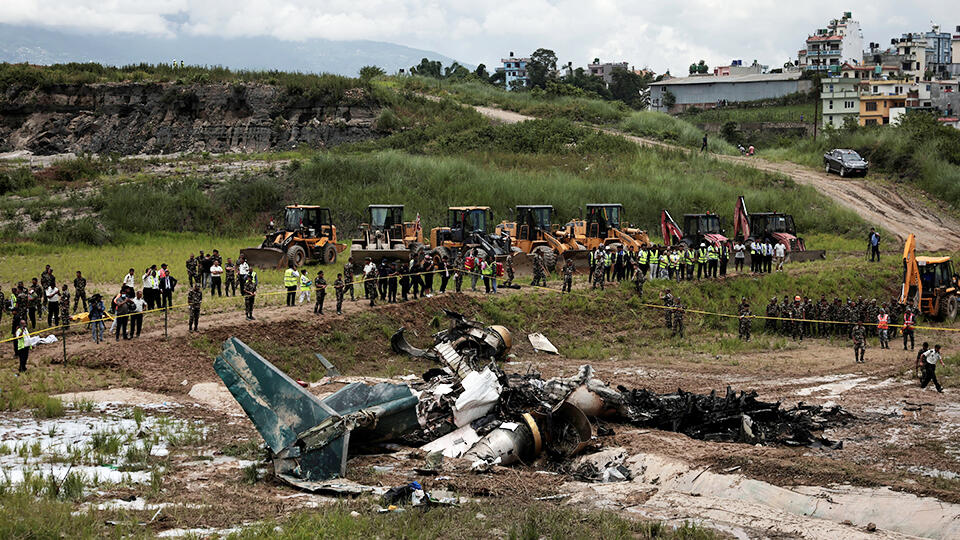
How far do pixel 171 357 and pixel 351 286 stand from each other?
6916mm

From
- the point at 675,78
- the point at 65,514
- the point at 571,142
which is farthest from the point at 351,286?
the point at 675,78

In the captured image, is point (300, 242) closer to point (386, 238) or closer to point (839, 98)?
point (386, 238)

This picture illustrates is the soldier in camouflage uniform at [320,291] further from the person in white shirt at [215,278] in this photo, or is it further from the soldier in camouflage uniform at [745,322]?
the soldier in camouflage uniform at [745,322]

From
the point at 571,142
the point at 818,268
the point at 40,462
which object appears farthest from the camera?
the point at 571,142

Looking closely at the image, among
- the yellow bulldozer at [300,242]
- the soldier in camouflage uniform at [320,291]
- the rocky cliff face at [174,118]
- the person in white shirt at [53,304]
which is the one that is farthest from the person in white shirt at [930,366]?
the rocky cliff face at [174,118]

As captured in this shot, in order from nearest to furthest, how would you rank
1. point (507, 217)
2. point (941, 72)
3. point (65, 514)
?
1. point (65, 514)
2. point (507, 217)
3. point (941, 72)

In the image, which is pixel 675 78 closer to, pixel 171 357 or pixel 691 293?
pixel 691 293

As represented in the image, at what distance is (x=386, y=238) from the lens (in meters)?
31.4

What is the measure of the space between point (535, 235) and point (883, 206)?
2390 centimetres

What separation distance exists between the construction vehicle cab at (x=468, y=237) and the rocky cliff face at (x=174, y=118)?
31.3 m

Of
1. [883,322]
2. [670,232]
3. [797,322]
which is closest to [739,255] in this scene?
[670,232]

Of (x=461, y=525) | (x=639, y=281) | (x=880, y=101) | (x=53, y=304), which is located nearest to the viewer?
(x=461, y=525)

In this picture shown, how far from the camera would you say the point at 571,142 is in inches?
2247

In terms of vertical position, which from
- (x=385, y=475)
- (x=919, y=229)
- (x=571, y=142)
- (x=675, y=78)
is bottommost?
(x=385, y=475)
